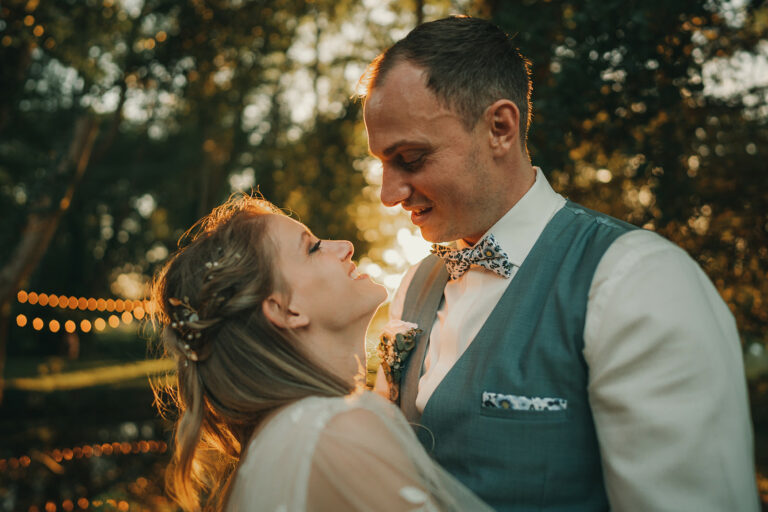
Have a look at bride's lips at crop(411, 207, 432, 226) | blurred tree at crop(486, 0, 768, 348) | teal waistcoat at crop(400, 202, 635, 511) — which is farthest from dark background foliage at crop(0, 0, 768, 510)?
teal waistcoat at crop(400, 202, 635, 511)

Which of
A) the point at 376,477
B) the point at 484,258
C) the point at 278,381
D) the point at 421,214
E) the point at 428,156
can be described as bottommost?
the point at 376,477

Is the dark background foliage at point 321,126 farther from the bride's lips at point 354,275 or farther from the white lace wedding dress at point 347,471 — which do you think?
the white lace wedding dress at point 347,471

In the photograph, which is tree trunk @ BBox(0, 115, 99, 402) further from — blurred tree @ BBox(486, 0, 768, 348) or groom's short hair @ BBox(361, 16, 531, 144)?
groom's short hair @ BBox(361, 16, 531, 144)

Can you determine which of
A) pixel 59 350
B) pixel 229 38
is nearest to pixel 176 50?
pixel 229 38

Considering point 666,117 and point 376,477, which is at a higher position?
point 666,117

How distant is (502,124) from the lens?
2215 mm

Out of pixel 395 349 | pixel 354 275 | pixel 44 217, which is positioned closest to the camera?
pixel 395 349

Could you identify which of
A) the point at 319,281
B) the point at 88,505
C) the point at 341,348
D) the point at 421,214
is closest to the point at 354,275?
the point at 319,281

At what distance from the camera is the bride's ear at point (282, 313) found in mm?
2271

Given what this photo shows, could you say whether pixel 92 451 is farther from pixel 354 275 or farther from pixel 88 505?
pixel 354 275

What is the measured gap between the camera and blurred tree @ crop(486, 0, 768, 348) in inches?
120

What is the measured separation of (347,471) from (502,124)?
4.07ft

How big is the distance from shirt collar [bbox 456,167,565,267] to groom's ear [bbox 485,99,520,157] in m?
0.17

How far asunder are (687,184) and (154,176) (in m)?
21.0
